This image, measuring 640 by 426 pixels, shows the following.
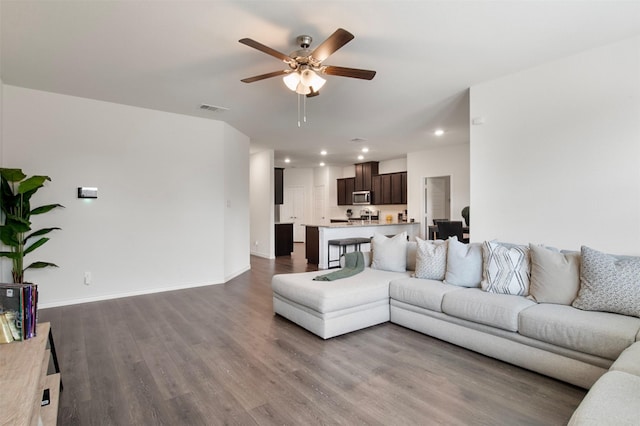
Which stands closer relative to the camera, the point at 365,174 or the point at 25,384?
the point at 25,384

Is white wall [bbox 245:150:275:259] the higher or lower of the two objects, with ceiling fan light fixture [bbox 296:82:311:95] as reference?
lower

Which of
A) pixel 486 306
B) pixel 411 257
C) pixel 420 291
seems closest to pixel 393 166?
pixel 411 257

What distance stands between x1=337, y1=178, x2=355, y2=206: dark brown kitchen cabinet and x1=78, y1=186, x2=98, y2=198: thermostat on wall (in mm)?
7396

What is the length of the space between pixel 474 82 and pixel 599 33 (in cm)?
121

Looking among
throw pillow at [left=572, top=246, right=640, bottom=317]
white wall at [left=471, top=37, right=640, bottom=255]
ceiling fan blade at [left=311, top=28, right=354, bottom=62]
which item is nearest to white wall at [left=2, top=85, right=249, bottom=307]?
ceiling fan blade at [left=311, top=28, right=354, bottom=62]

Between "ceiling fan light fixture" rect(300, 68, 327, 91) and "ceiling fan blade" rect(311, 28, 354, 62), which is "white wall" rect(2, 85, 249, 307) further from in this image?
"ceiling fan blade" rect(311, 28, 354, 62)

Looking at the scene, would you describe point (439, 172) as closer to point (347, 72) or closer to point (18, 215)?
point (347, 72)

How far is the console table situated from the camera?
3.37 feet

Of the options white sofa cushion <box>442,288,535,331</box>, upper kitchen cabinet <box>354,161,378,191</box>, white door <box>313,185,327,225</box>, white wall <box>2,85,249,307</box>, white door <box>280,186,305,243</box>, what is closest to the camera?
white sofa cushion <box>442,288,535,331</box>

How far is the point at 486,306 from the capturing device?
2.69 m

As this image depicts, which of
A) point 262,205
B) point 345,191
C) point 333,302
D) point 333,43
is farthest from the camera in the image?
A: point 345,191

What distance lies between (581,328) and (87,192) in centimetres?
554

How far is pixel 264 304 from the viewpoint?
426 cm

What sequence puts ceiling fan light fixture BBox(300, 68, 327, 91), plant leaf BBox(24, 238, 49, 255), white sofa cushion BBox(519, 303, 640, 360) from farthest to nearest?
plant leaf BBox(24, 238, 49, 255)
ceiling fan light fixture BBox(300, 68, 327, 91)
white sofa cushion BBox(519, 303, 640, 360)
